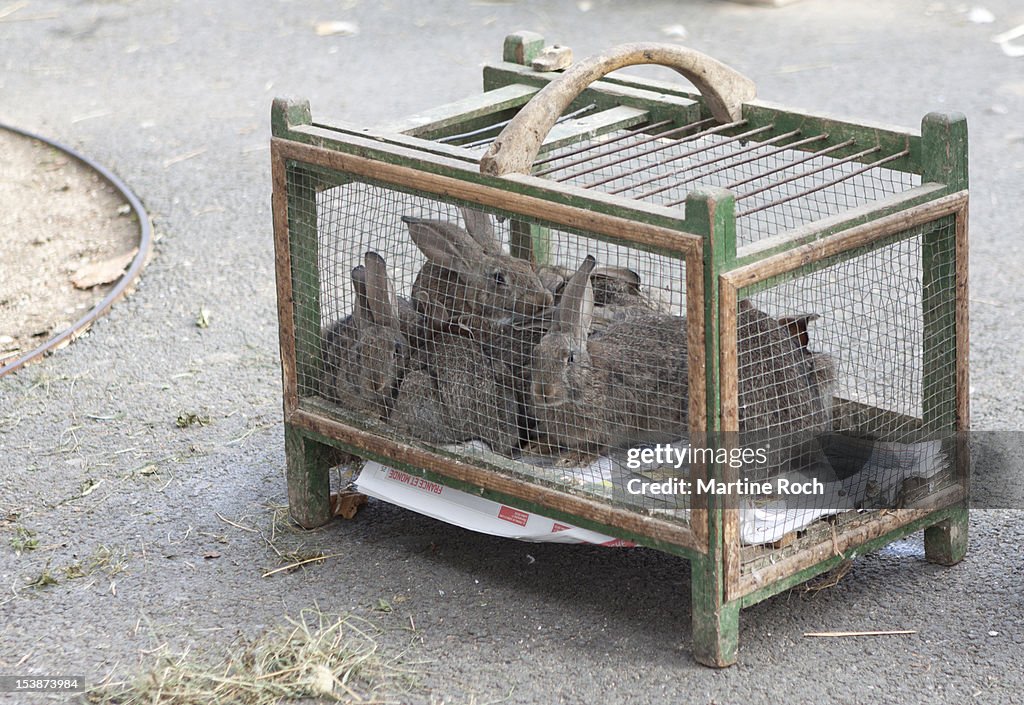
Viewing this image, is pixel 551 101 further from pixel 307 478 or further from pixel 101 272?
pixel 101 272

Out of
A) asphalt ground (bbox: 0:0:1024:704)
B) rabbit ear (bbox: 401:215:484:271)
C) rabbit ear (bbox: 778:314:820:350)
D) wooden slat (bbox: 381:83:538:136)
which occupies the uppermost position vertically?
wooden slat (bbox: 381:83:538:136)

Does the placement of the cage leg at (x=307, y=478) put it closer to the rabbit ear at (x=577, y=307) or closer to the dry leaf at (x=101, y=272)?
the rabbit ear at (x=577, y=307)

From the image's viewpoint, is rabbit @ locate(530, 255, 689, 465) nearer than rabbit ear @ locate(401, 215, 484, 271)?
Yes

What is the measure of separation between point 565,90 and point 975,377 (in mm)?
1985

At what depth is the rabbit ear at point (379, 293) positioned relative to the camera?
130 inches

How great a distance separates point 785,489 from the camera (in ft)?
10.1

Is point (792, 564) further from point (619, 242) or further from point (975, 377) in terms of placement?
point (975, 377)

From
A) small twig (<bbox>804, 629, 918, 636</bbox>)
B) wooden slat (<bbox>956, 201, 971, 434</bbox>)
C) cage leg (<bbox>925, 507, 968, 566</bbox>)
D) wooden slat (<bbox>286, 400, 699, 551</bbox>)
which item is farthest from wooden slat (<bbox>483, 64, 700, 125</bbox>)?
small twig (<bbox>804, 629, 918, 636</bbox>)

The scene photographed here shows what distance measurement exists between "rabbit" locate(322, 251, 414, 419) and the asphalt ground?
1.23 ft

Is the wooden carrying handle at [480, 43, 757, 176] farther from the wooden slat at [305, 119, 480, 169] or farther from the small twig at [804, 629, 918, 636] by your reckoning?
the small twig at [804, 629, 918, 636]

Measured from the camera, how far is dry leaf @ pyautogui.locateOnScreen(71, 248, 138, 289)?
5156 millimetres

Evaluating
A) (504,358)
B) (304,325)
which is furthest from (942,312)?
(304,325)

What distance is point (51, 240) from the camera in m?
5.55

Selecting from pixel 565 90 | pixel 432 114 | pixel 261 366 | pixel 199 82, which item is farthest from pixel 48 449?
pixel 199 82
